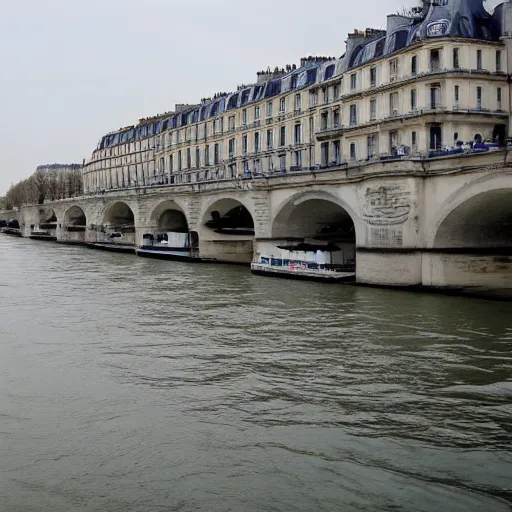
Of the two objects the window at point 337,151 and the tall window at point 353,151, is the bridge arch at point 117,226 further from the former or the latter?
the tall window at point 353,151

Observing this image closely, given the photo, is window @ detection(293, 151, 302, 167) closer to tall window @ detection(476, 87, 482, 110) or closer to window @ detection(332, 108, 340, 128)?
window @ detection(332, 108, 340, 128)

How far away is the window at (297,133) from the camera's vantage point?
152ft

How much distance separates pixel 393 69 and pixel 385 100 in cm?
168

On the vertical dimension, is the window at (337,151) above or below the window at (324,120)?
below

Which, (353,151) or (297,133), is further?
(297,133)

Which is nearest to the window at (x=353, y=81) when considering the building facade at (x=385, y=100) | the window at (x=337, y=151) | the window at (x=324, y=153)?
the building facade at (x=385, y=100)

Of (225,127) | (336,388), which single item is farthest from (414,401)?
(225,127)

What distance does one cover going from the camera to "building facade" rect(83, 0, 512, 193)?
34.5 meters

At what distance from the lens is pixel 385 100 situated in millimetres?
37188

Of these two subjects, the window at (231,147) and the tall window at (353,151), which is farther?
the window at (231,147)

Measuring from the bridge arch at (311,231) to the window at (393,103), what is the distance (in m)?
5.90

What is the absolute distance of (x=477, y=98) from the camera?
3488cm

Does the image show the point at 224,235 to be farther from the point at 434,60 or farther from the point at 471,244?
the point at 471,244

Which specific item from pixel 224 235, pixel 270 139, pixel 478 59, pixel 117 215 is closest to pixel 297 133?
A: pixel 270 139
